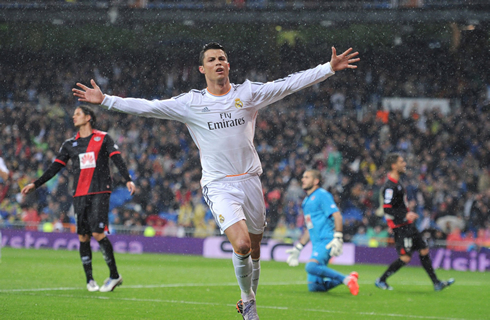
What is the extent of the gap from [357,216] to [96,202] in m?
12.1

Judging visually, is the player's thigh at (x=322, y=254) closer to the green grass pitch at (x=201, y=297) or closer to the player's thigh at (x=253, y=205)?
the green grass pitch at (x=201, y=297)

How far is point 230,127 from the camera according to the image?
5980 millimetres

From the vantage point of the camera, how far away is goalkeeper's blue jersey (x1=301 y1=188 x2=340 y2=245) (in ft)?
31.1

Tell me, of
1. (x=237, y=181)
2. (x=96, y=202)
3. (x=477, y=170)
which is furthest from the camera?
(x=477, y=170)

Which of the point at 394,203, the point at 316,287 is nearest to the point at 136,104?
the point at 316,287

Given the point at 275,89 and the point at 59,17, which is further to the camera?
the point at 59,17

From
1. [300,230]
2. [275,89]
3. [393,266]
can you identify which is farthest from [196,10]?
[275,89]

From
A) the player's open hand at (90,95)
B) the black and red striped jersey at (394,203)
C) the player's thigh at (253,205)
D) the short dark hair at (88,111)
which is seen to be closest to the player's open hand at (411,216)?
the black and red striped jersey at (394,203)

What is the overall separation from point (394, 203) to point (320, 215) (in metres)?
1.47

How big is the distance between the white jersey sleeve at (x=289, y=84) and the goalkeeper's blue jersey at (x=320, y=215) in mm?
3643

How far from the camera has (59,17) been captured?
2441 centimetres

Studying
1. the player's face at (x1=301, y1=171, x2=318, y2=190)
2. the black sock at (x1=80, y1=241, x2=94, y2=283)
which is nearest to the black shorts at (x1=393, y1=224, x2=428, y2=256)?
the player's face at (x1=301, y1=171, x2=318, y2=190)

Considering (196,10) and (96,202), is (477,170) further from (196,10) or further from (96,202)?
(96,202)

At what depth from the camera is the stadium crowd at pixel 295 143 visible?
760 inches
